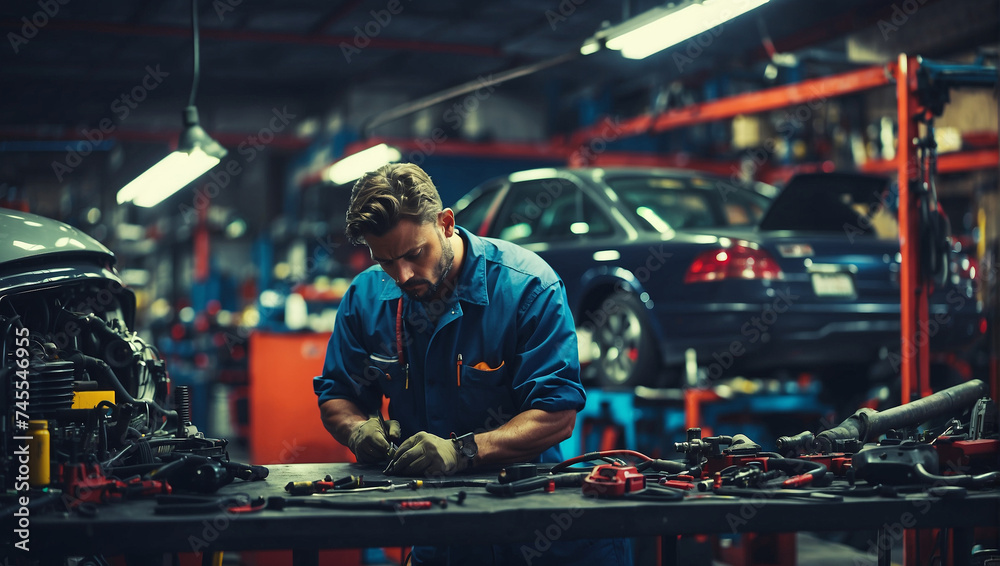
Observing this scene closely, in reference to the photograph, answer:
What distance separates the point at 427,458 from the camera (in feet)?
6.79

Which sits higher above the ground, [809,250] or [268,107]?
[268,107]

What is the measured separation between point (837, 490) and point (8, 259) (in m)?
2.07

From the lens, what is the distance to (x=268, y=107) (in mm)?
15359

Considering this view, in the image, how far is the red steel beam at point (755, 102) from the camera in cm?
608

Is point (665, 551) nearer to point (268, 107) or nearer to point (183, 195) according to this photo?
point (268, 107)

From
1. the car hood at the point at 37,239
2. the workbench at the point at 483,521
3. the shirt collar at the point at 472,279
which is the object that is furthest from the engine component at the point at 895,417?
the car hood at the point at 37,239

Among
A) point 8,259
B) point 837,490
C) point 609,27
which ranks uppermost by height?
point 609,27

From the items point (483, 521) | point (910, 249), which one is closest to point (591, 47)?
point (910, 249)

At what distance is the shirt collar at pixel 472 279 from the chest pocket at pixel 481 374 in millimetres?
174

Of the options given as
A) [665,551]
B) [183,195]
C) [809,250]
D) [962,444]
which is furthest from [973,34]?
[183,195]

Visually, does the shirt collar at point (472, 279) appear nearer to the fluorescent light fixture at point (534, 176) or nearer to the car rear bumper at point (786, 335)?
the car rear bumper at point (786, 335)

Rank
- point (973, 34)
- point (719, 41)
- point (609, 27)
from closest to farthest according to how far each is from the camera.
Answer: point (609, 27), point (973, 34), point (719, 41)

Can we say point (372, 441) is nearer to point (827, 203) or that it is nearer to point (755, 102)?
point (827, 203)

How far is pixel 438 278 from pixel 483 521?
813mm
